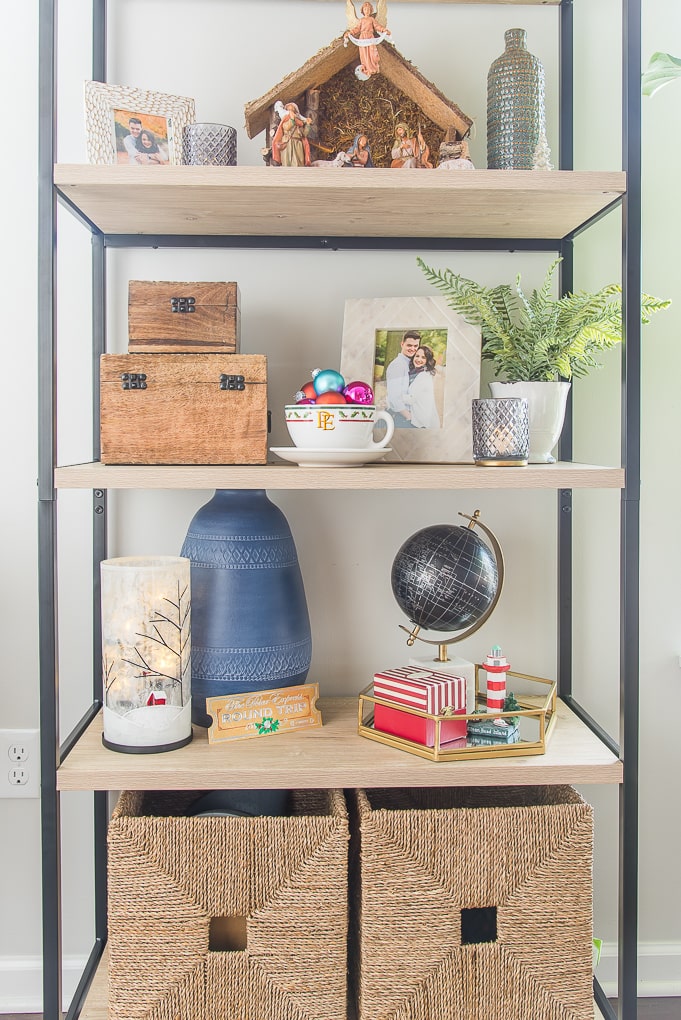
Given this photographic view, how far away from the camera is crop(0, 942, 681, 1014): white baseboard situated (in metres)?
1.54

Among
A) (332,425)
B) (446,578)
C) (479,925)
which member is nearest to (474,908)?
(479,925)

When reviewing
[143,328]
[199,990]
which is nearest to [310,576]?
[143,328]

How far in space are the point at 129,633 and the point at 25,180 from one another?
2.59 feet

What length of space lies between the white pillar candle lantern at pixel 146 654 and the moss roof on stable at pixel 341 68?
66cm

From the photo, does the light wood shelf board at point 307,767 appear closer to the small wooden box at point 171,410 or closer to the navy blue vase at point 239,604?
the navy blue vase at point 239,604

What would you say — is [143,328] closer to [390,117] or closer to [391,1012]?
[390,117]

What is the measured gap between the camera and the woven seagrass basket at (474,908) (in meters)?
1.17

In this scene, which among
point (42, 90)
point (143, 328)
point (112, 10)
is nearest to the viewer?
point (42, 90)

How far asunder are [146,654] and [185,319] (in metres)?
0.46

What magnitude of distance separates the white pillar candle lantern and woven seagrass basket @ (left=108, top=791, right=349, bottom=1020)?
0.12 meters

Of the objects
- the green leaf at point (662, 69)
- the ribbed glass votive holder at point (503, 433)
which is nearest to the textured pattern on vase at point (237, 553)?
the ribbed glass votive holder at point (503, 433)

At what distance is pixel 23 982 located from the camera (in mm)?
1538

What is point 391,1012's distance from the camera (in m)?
1.18

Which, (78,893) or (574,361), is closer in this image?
(574,361)
